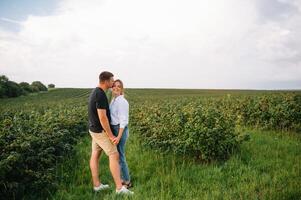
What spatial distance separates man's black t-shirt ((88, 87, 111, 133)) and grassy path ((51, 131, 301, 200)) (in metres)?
1.28

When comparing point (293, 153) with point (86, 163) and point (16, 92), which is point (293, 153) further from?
point (16, 92)

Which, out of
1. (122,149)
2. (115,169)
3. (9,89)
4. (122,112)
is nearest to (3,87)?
(9,89)

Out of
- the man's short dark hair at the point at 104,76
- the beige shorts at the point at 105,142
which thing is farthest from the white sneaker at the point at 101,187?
the man's short dark hair at the point at 104,76

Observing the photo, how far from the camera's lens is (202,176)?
734 cm

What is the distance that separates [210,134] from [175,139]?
111 cm

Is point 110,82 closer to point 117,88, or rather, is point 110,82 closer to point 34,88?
point 117,88

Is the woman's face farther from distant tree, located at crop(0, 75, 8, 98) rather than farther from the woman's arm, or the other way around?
distant tree, located at crop(0, 75, 8, 98)

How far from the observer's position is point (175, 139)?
349 inches

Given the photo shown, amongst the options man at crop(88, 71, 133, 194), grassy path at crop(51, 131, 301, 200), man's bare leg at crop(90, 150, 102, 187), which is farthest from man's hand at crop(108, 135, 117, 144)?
grassy path at crop(51, 131, 301, 200)

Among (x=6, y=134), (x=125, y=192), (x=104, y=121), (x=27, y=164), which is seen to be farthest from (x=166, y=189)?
(x=6, y=134)

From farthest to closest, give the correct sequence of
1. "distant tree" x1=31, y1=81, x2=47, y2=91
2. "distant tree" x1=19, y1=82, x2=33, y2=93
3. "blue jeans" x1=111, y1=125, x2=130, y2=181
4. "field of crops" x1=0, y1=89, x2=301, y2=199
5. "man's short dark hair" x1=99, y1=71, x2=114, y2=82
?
1. "distant tree" x1=31, y1=81, x2=47, y2=91
2. "distant tree" x1=19, y1=82, x2=33, y2=93
3. "blue jeans" x1=111, y1=125, x2=130, y2=181
4. "man's short dark hair" x1=99, y1=71, x2=114, y2=82
5. "field of crops" x1=0, y1=89, x2=301, y2=199

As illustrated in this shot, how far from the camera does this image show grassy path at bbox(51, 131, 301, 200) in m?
6.16

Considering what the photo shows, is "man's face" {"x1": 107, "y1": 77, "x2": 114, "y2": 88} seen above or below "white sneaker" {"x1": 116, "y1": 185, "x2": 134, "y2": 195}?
above

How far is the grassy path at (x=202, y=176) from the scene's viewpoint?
616 cm
